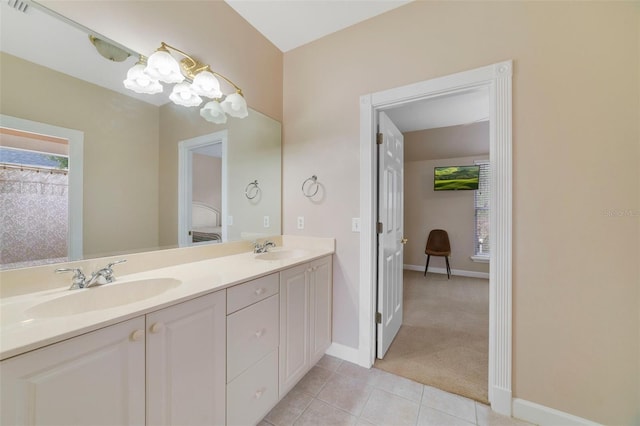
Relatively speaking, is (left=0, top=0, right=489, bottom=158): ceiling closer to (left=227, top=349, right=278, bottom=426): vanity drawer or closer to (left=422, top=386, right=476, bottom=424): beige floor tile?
(left=227, top=349, right=278, bottom=426): vanity drawer

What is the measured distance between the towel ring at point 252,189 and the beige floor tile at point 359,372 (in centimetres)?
156

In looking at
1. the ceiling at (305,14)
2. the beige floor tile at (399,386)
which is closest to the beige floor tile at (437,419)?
the beige floor tile at (399,386)

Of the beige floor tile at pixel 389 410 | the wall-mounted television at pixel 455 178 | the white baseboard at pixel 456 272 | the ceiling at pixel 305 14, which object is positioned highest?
the ceiling at pixel 305 14

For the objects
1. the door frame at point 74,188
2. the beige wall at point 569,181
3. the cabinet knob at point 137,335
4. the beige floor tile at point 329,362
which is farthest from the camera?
the beige floor tile at point 329,362

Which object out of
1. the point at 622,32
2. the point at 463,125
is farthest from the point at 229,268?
the point at 463,125

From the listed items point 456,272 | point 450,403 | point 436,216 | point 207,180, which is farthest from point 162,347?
point 456,272

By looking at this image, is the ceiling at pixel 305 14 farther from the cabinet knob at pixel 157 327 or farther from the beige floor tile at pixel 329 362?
the beige floor tile at pixel 329 362

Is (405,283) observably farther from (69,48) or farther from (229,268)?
(69,48)

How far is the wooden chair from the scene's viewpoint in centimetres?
432

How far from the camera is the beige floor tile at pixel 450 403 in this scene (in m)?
1.47

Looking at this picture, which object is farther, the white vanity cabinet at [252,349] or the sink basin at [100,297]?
the white vanity cabinet at [252,349]

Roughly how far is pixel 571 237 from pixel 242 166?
7.25 feet

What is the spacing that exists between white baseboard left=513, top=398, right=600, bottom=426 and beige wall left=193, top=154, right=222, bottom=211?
231cm

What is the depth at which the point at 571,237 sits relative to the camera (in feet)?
4.37
